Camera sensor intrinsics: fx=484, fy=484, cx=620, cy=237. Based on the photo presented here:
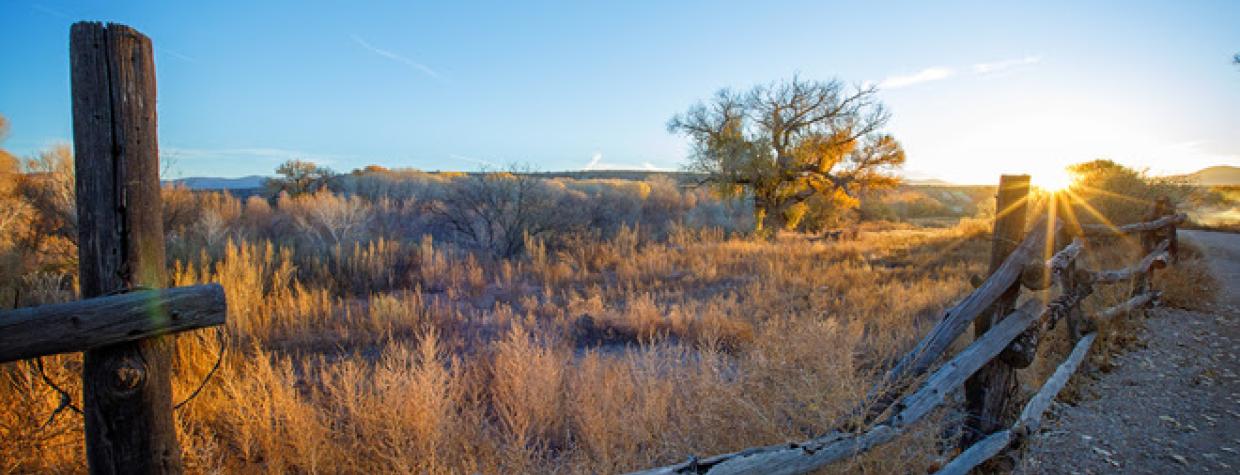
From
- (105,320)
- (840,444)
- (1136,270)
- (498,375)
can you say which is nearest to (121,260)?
(105,320)

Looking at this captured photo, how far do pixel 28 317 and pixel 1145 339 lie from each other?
8.87 m

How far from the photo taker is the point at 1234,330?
223 inches

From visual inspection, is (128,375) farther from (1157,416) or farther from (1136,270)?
(1136,270)

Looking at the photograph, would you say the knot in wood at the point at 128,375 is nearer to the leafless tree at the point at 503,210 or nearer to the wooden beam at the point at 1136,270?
the wooden beam at the point at 1136,270

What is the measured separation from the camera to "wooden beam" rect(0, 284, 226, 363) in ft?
5.37

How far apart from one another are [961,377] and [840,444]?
1.15 meters

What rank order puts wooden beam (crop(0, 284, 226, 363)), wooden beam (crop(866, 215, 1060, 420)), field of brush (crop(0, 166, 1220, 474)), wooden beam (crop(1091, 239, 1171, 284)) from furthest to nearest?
wooden beam (crop(1091, 239, 1171, 284)) → wooden beam (crop(866, 215, 1060, 420)) → field of brush (crop(0, 166, 1220, 474)) → wooden beam (crop(0, 284, 226, 363))

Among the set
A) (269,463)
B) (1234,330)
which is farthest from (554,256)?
(1234,330)

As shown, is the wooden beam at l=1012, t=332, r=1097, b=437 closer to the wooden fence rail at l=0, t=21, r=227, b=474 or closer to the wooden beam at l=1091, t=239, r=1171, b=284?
the wooden beam at l=1091, t=239, r=1171, b=284

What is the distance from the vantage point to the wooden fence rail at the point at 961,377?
2.01m

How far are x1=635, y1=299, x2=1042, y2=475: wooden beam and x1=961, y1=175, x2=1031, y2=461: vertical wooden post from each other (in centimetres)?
27

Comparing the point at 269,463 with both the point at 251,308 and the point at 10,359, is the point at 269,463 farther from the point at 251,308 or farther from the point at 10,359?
the point at 251,308

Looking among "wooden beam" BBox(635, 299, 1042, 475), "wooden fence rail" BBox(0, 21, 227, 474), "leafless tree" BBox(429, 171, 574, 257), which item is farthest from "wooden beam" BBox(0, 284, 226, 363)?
"leafless tree" BBox(429, 171, 574, 257)

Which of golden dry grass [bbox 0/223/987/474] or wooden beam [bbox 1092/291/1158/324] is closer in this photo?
golden dry grass [bbox 0/223/987/474]
